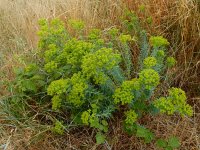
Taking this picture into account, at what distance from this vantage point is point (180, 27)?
8.42 ft

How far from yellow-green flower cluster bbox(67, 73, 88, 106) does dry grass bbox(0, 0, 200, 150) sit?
14.1 inches

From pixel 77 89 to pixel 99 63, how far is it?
20 cm

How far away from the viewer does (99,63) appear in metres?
1.86

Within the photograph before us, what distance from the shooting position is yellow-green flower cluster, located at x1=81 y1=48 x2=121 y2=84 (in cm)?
187

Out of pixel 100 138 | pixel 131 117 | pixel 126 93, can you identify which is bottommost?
pixel 100 138

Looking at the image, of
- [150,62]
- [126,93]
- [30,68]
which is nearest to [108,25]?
[30,68]

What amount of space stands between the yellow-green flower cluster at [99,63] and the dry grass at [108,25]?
45cm

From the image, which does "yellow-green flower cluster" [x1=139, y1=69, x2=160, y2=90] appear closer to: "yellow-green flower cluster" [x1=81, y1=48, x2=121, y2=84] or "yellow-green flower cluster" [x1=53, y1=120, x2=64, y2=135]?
"yellow-green flower cluster" [x1=81, y1=48, x2=121, y2=84]

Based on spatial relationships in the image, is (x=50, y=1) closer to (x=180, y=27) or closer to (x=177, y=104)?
(x=180, y=27)

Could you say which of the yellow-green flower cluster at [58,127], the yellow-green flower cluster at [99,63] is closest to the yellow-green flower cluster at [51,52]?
the yellow-green flower cluster at [99,63]

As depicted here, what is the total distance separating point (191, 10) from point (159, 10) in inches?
9.3

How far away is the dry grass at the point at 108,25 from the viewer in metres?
2.22

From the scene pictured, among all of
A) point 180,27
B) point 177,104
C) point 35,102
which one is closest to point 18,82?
point 35,102

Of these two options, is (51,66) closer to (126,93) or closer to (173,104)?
(126,93)
